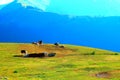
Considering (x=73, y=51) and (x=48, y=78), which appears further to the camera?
(x=73, y=51)

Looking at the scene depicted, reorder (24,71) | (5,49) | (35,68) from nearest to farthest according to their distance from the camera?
(24,71) → (35,68) → (5,49)

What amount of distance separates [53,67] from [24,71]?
506cm

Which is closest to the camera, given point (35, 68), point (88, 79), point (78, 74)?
point (88, 79)

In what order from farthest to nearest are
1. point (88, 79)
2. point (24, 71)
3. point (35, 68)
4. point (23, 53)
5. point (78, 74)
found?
point (23, 53)
point (35, 68)
point (24, 71)
point (78, 74)
point (88, 79)

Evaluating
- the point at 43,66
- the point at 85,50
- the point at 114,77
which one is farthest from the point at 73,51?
the point at 114,77

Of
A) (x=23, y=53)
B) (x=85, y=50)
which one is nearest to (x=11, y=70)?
(x=23, y=53)

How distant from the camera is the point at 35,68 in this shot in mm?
49000

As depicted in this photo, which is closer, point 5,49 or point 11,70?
point 11,70

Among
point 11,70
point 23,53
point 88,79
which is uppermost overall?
point 23,53

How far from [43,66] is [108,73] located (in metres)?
11.6

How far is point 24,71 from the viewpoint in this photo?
1810 inches

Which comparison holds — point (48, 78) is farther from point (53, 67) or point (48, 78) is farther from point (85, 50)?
point (85, 50)

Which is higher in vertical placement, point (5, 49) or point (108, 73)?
point (5, 49)

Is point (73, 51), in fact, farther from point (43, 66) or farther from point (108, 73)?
point (108, 73)
